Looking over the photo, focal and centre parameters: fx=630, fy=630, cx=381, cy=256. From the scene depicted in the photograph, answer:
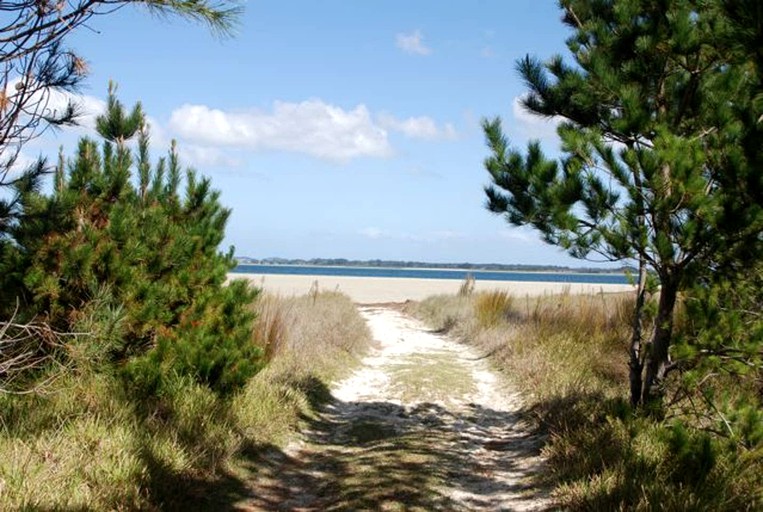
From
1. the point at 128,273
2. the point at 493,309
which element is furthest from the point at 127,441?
the point at 493,309

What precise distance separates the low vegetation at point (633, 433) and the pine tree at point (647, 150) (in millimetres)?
455

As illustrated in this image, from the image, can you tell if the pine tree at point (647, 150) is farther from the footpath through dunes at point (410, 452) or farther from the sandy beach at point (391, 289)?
the sandy beach at point (391, 289)

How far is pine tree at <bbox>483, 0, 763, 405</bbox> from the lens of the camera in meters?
4.18

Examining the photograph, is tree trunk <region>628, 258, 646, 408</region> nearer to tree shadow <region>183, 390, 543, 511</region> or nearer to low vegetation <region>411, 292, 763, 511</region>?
low vegetation <region>411, 292, 763, 511</region>

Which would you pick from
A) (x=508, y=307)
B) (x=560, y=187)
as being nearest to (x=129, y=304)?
(x=560, y=187)

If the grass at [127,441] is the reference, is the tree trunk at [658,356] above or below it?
above

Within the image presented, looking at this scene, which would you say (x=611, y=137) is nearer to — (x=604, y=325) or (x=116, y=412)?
(x=116, y=412)

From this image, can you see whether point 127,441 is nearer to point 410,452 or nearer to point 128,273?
point 128,273

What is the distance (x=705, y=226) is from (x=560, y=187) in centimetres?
101

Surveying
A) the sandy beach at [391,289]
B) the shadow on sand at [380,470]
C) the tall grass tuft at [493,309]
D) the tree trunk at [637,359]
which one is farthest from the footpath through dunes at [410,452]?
the sandy beach at [391,289]

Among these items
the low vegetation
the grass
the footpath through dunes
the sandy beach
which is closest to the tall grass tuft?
the footpath through dunes

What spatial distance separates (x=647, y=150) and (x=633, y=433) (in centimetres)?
227

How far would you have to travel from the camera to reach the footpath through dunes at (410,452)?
193 inches

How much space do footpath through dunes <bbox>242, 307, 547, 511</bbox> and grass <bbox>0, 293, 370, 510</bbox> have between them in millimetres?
360
